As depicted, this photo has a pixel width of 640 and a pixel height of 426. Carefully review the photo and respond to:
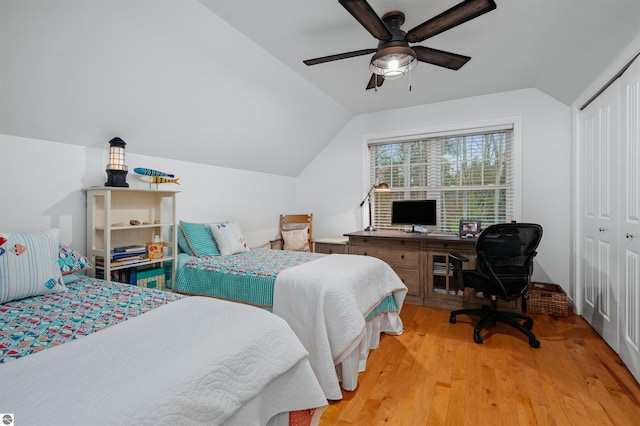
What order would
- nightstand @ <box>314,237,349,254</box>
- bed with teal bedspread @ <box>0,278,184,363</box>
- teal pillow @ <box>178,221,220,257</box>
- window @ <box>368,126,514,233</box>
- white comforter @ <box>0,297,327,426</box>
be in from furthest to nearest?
nightstand @ <box>314,237,349,254</box> → window @ <box>368,126,514,233</box> → teal pillow @ <box>178,221,220,257</box> → bed with teal bedspread @ <box>0,278,184,363</box> → white comforter @ <box>0,297,327,426</box>

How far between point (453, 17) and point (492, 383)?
7.56 feet

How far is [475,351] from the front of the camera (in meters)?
2.44

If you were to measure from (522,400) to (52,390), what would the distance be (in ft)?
7.53

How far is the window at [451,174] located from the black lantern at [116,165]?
3183mm

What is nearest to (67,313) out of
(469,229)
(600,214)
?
(469,229)

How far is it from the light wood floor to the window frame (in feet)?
5.31

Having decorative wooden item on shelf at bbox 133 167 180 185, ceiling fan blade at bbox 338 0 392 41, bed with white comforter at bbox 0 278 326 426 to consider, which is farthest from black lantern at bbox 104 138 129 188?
ceiling fan blade at bbox 338 0 392 41

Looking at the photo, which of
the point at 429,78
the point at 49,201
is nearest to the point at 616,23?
the point at 429,78

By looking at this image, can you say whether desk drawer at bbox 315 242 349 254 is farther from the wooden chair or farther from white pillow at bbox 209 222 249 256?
white pillow at bbox 209 222 249 256

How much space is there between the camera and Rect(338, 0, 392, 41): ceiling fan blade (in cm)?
160

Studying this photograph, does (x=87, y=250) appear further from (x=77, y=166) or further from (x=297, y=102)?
(x=297, y=102)

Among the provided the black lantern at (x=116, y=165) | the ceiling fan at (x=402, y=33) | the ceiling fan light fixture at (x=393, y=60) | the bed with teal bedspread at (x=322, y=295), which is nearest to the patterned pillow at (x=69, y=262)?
the black lantern at (x=116, y=165)

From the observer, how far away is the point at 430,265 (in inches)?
136

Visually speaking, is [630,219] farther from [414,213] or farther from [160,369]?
[160,369]
